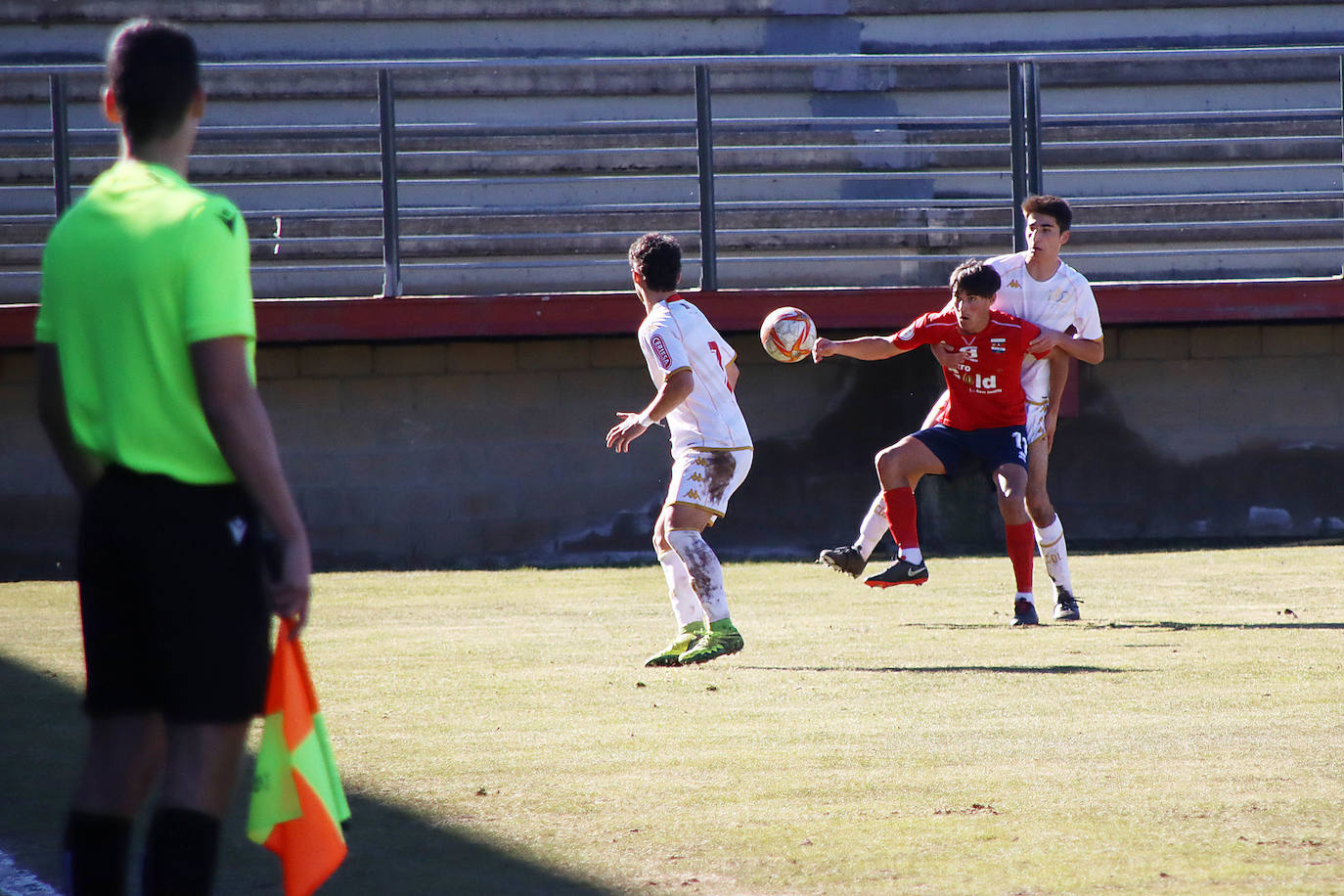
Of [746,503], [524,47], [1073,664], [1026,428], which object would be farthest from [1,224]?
[1073,664]

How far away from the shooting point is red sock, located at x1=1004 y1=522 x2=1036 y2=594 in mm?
8852

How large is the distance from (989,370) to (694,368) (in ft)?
6.98

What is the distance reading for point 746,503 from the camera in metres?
13.7

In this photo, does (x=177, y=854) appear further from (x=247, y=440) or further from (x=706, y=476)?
(x=706, y=476)

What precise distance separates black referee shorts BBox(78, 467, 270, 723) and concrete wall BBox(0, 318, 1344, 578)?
1020 cm

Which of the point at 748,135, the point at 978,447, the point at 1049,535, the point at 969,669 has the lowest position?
the point at 969,669

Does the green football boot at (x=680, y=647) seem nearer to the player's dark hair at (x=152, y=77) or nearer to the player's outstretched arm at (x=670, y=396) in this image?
the player's outstretched arm at (x=670, y=396)

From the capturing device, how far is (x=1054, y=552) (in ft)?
30.4

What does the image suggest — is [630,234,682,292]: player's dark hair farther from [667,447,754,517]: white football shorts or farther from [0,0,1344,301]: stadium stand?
[0,0,1344,301]: stadium stand

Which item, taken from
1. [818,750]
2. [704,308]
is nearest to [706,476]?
[818,750]

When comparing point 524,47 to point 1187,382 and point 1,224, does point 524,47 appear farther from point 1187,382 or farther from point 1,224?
point 1187,382

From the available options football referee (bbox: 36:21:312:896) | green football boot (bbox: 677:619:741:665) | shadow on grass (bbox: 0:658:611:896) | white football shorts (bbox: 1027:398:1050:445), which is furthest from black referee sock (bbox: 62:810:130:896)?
white football shorts (bbox: 1027:398:1050:445)

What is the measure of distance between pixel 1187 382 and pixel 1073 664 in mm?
7204

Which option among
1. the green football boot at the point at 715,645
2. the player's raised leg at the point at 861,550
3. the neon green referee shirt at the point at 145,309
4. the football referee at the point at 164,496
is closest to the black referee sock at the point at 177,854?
the football referee at the point at 164,496
